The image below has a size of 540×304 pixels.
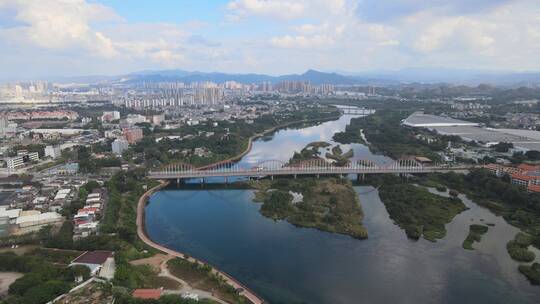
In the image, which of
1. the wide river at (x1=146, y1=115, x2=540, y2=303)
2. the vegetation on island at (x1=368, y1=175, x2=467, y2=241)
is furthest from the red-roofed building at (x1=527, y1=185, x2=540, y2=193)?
the vegetation on island at (x1=368, y1=175, x2=467, y2=241)

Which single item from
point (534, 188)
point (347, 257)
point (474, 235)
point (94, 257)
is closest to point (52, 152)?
point (94, 257)

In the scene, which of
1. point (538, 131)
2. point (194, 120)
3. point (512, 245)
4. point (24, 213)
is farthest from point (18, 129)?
point (538, 131)

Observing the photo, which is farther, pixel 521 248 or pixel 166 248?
pixel 166 248

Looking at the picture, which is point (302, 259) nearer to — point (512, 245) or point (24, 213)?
point (512, 245)

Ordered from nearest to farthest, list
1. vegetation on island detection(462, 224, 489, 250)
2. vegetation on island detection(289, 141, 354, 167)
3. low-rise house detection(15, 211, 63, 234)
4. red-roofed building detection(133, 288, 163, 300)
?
red-roofed building detection(133, 288, 163, 300)
vegetation on island detection(462, 224, 489, 250)
low-rise house detection(15, 211, 63, 234)
vegetation on island detection(289, 141, 354, 167)

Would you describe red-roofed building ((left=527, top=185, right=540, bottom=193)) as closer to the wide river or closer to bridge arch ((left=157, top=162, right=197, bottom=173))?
the wide river

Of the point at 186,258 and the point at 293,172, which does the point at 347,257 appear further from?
the point at 293,172

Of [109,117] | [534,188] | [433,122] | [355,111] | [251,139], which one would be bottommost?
[251,139]
